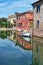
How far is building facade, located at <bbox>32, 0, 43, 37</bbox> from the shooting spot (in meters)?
32.3

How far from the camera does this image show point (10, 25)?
7550 cm

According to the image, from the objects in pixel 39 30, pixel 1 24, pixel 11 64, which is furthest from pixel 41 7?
pixel 1 24

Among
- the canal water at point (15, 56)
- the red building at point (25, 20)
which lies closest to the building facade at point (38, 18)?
the canal water at point (15, 56)

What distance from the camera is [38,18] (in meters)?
33.8

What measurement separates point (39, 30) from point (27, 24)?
78.0ft

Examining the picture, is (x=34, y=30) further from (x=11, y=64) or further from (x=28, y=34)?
(x=11, y=64)

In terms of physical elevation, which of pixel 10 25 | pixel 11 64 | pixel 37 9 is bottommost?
pixel 10 25

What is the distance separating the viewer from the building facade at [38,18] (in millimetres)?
32344

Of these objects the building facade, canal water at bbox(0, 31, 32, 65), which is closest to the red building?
the building facade

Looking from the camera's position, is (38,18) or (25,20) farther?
(25,20)

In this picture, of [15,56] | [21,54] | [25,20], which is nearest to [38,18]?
[21,54]

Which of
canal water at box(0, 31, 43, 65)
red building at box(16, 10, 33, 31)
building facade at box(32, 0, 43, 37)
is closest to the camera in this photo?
canal water at box(0, 31, 43, 65)

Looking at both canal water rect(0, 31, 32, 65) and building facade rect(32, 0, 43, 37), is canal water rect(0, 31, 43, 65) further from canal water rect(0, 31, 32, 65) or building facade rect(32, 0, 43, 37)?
building facade rect(32, 0, 43, 37)

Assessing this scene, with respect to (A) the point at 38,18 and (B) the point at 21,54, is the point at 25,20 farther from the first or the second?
(B) the point at 21,54
